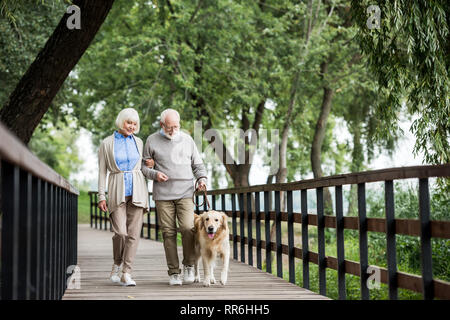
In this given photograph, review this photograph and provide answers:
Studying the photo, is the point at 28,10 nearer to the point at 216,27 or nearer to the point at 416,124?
the point at 216,27

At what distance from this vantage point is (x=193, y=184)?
700 cm

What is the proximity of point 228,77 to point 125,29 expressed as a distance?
514 cm

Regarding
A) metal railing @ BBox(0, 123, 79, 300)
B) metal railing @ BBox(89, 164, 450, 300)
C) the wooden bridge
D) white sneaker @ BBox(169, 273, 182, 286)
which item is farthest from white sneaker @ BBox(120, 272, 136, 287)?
metal railing @ BBox(0, 123, 79, 300)

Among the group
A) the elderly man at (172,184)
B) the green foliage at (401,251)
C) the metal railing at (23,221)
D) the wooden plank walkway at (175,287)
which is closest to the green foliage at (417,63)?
the green foliage at (401,251)

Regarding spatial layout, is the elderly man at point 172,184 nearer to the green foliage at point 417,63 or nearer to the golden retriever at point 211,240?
the golden retriever at point 211,240

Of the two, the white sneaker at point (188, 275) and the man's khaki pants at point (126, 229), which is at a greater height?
the man's khaki pants at point (126, 229)

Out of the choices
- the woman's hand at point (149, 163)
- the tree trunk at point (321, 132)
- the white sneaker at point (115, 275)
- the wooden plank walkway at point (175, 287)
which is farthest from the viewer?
the tree trunk at point (321, 132)

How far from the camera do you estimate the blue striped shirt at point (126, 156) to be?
6566 millimetres

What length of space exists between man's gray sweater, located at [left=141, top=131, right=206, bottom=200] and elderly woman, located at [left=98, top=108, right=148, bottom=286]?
0.16 metres

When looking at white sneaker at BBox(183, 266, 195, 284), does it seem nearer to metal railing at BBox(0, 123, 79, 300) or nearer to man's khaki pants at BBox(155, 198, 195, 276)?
man's khaki pants at BBox(155, 198, 195, 276)

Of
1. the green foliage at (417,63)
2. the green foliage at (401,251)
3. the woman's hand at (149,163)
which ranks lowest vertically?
the green foliage at (401,251)

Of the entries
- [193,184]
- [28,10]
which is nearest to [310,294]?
[193,184]

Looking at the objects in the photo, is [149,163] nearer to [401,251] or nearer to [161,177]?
[161,177]

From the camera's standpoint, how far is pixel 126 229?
263 inches
